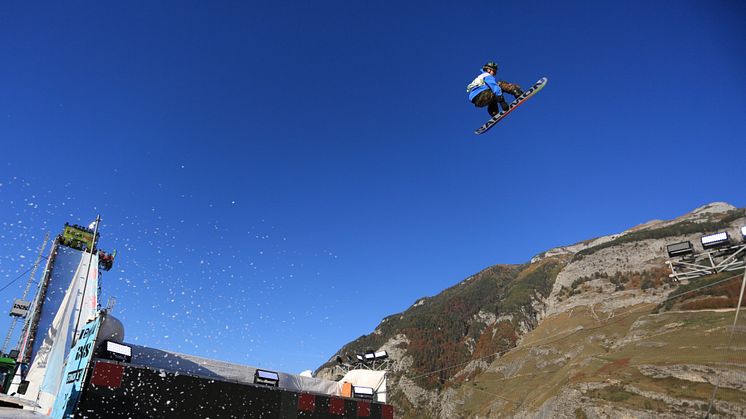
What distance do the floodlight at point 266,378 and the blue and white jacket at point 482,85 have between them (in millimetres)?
11569

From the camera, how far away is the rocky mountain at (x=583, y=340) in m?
34.8

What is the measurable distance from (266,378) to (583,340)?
57.1m

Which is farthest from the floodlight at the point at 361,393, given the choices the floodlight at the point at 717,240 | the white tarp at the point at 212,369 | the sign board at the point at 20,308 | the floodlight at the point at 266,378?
the sign board at the point at 20,308

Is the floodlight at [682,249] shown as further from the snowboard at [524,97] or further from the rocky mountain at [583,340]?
the snowboard at [524,97]

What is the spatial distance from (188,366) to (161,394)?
11.7 ft

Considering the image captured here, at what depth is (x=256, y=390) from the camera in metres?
12.0

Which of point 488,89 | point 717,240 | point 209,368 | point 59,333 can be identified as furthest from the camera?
point 717,240

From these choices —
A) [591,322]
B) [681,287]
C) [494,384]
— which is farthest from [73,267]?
[681,287]

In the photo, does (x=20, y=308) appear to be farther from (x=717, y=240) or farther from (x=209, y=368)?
(x=717, y=240)

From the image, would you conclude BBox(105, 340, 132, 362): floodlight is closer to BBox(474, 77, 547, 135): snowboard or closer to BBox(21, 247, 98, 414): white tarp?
BBox(21, 247, 98, 414): white tarp

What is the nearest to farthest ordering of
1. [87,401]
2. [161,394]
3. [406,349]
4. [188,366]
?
[87,401]
[161,394]
[188,366]
[406,349]

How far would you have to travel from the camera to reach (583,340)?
186 feet

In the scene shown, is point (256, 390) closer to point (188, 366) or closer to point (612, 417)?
point (188, 366)

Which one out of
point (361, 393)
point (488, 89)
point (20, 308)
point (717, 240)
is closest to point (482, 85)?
point (488, 89)
